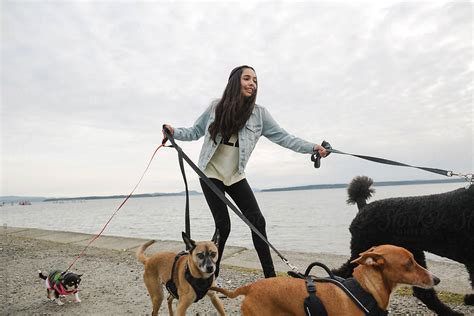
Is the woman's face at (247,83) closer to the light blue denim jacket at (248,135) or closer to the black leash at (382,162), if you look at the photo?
the light blue denim jacket at (248,135)

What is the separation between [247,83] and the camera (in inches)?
148

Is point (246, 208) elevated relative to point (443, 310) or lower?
elevated

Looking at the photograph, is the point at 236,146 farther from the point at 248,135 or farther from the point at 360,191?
the point at 360,191

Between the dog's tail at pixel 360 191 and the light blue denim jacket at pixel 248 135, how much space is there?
0.81m

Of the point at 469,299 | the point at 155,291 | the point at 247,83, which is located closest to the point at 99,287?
the point at 155,291

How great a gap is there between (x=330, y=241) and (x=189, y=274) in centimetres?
1043

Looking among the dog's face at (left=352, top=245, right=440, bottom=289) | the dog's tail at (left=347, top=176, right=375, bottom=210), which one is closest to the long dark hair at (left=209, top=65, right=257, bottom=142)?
the dog's tail at (left=347, top=176, right=375, bottom=210)

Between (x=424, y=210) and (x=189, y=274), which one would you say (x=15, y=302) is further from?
(x=424, y=210)

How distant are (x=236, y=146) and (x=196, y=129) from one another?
606 mm

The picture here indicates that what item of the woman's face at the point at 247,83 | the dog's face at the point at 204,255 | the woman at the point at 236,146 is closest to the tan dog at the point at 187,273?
the dog's face at the point at 204,255

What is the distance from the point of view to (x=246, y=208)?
3793 mm

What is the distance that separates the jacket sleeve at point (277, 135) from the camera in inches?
150

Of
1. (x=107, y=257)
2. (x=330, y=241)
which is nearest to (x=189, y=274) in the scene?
(x=107, y=257)

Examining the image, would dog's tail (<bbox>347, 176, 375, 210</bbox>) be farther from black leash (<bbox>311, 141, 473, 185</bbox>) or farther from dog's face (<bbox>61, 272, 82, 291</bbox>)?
dog's face (<bbox>61, 272, 82, 291</bbox>)
